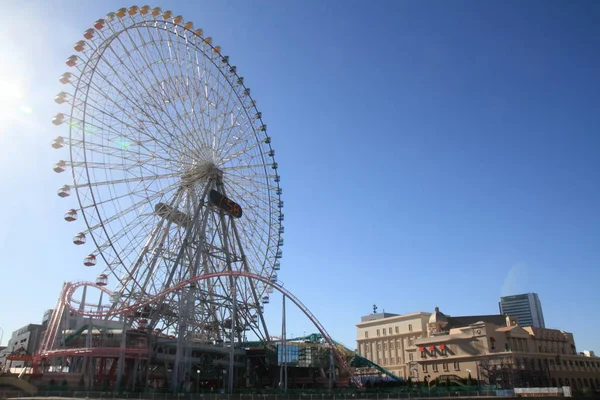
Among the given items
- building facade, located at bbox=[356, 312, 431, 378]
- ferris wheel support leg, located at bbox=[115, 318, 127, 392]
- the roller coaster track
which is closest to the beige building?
building facade, located at bbox=[356, 312, 431, 378]

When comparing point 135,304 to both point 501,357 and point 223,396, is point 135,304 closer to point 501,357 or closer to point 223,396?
point 223,396

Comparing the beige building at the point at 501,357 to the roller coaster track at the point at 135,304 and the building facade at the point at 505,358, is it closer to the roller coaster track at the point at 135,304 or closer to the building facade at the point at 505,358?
the building facade at the point at 505,358

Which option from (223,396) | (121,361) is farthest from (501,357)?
(121,361)

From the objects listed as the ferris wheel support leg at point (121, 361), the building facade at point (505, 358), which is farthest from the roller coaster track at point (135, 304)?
the building facade at point (505, 358)

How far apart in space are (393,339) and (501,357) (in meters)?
Result: 33.6

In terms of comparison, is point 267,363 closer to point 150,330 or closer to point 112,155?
point 150,330

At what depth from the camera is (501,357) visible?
76.8m

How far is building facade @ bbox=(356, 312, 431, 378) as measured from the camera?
103 meters

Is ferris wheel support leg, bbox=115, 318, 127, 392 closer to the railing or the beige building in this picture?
the railing

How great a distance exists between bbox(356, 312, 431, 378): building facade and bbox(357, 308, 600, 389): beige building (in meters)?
3.42

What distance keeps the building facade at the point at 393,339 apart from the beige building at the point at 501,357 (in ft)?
11.2

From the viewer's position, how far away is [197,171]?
6197cm

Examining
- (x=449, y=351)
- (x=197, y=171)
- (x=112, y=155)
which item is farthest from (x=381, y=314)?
(x=112, y=155)

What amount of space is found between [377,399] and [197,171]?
33403 millimetres
